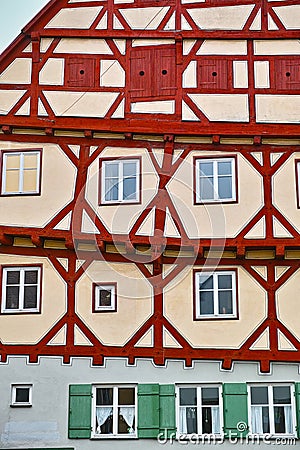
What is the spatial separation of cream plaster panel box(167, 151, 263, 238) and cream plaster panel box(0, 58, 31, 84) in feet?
14.2

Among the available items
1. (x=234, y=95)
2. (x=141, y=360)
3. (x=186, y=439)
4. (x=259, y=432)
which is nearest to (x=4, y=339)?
(x=141, y=360)

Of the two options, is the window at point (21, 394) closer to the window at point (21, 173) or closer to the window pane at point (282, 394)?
the window at point (21, 173)

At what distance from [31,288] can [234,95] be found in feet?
21.2

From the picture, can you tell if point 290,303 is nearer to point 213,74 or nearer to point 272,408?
point 272,408

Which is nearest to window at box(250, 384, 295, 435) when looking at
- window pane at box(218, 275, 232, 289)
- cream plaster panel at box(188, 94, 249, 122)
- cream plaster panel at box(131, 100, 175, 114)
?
window pane at box(218, 275, 232, 289)

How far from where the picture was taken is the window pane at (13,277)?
2327cm

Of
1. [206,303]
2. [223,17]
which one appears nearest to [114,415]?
[206,303]

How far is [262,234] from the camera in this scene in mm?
22875

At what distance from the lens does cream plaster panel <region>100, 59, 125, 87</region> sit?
24.1 metres

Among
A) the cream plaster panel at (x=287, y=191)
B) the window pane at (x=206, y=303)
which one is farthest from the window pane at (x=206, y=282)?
the cream plaster panel at (x=287, y=191)

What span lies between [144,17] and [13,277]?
6981 mm

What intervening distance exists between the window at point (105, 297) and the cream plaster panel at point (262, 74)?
5.78 metres

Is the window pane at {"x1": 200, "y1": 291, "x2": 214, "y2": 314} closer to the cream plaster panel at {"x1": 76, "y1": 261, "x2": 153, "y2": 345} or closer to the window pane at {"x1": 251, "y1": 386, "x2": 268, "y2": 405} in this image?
the cream plaster panel at {"x1": 76, "y1": 261, "x2": 153, "y2": 345}

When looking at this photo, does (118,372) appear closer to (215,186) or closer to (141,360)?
(141,360)
